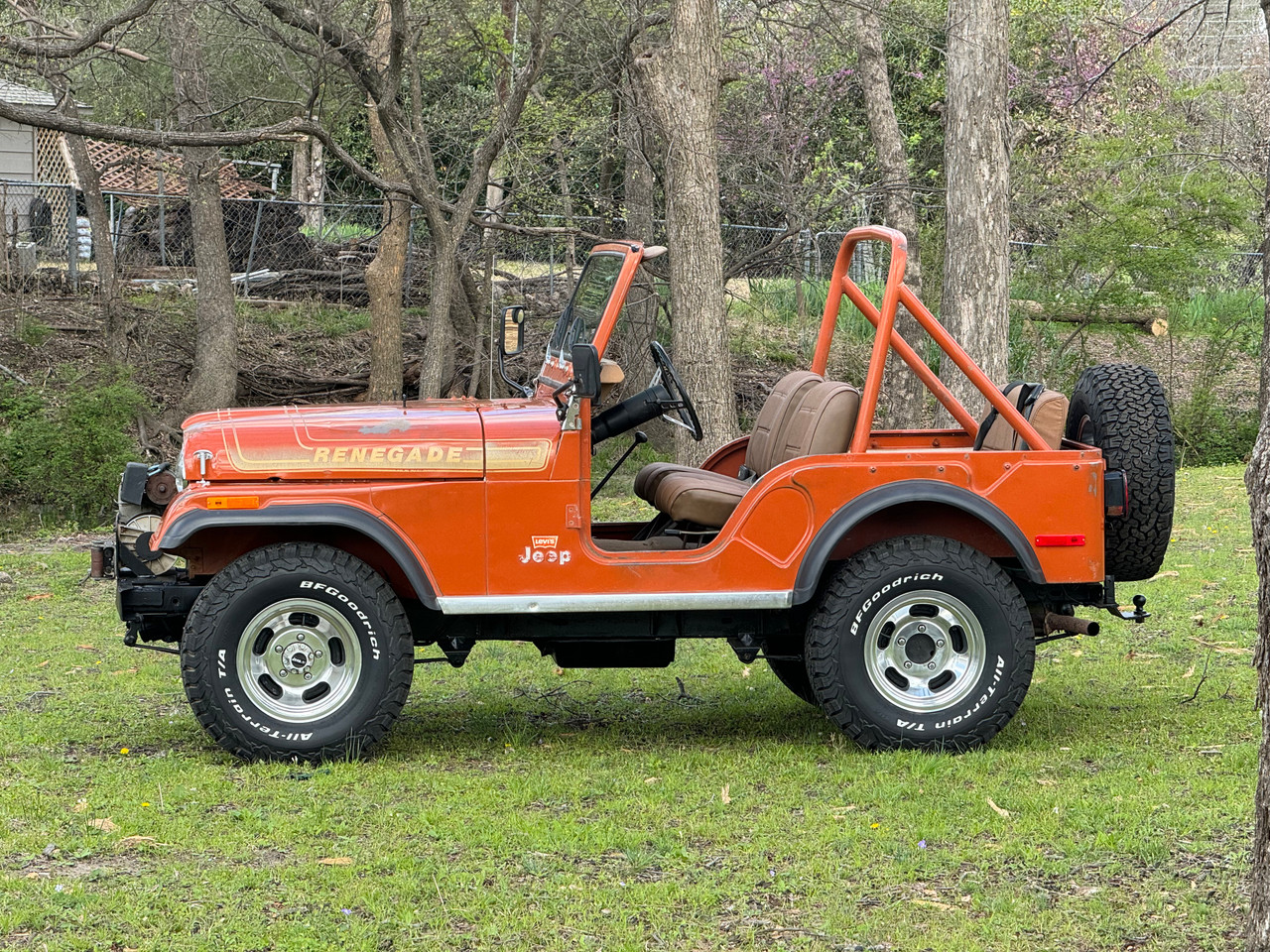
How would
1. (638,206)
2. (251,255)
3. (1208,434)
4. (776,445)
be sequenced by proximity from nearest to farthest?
(776,445), (638,206), (1208,434), (251,255)

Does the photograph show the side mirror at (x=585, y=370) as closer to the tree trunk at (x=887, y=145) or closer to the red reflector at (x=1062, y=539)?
the red reflector at (x=1062, y=539)

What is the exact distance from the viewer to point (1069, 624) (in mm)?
6059

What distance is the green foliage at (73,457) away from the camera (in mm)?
13375

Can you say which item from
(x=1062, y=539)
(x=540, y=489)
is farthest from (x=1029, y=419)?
(x=540, y=489)

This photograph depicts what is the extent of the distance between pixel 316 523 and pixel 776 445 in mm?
2162

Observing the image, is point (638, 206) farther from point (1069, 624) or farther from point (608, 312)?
point (1069, 624)

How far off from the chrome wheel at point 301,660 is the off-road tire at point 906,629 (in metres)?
1.94

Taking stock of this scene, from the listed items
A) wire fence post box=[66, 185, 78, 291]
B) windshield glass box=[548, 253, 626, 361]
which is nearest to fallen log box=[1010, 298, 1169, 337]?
wire fence post box=[66, 185, 78, 291]

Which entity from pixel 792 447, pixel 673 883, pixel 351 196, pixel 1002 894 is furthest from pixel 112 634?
pixel 351 196

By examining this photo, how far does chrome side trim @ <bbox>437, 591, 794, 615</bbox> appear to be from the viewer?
576 cm

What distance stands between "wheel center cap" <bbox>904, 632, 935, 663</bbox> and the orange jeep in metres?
0.01

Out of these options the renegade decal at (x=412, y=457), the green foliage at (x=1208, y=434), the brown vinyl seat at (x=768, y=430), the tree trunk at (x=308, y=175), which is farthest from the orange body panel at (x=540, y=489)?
the tree trunk at (x=308, y=175)

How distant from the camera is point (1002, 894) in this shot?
170 inches

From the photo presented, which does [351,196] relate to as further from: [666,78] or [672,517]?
[672,517]
